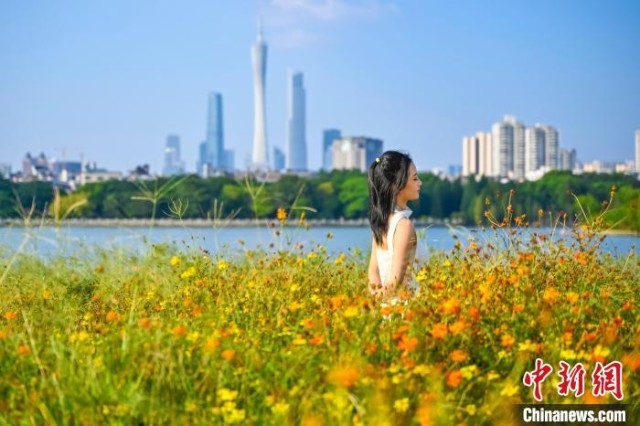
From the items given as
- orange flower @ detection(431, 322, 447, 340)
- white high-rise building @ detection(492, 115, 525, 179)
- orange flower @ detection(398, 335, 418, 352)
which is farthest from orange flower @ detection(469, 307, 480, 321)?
white high-rise building @ detection(492, 115, 525, 179)

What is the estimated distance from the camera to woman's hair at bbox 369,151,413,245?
492 cm

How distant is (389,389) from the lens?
10.7ft

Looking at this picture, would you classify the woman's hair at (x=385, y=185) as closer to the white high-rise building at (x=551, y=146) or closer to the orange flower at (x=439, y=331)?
the orange flower at (x=439, y=331)

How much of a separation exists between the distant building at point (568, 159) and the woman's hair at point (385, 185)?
171860 mm

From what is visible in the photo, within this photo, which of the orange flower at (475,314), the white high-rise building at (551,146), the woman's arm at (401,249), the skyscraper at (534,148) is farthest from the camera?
the white high-rise building at (551,146)

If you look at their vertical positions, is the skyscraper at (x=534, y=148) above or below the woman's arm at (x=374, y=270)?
above

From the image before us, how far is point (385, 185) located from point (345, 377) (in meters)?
2.10

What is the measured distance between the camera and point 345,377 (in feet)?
9.74

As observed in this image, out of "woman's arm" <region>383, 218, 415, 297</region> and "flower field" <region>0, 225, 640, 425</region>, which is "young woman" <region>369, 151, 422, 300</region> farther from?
"flower field" <region>0, 225, 640, 425</region>

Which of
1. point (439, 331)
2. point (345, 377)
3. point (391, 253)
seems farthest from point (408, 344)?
point (391, 253)

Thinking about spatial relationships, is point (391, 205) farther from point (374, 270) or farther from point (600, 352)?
point (600, 352)

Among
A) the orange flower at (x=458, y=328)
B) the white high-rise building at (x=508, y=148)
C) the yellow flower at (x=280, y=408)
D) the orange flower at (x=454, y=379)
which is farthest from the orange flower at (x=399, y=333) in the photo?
the white high-rise building at (x=508, y=148)

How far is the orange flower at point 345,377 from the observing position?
117 inches

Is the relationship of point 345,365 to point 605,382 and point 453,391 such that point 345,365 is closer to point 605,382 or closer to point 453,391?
point 453,391
